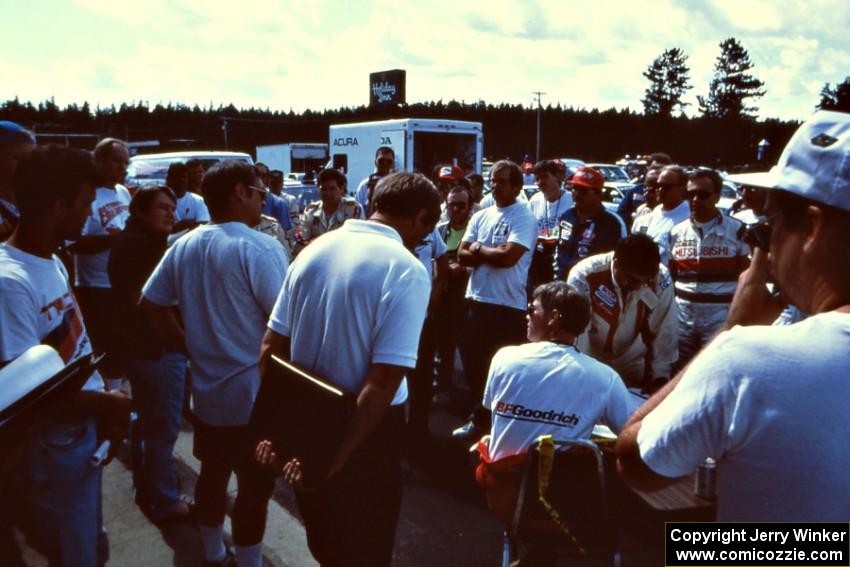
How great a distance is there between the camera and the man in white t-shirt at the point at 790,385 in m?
1.10

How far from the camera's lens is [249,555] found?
9.66 ft

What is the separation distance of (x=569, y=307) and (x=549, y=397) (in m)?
0.47

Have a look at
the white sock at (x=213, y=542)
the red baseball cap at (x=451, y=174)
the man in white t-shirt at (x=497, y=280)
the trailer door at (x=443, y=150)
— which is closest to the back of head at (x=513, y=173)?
the man in white t-shirt at (x=497, y=280)

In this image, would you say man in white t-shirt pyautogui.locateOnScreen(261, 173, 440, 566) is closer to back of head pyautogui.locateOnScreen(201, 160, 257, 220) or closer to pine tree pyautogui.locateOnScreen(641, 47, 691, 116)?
back of head pyautogui.locateOnScreen(201, 160, 257, 220)

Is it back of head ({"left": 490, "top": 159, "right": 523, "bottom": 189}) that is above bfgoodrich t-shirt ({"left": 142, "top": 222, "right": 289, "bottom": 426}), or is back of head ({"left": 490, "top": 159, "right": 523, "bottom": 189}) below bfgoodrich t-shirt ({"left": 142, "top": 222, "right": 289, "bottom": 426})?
above

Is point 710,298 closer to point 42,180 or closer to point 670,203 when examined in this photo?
point 670,203

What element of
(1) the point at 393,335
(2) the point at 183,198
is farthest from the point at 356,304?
(2) the point at 183,198

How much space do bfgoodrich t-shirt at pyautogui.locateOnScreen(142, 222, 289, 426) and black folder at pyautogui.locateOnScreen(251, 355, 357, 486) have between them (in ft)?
2.46

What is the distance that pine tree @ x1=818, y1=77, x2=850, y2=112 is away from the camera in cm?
4861

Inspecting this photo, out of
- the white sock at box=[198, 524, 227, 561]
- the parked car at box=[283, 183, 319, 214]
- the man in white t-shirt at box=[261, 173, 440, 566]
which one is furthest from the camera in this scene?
the parked car at box=[283, 183, 319, 214]

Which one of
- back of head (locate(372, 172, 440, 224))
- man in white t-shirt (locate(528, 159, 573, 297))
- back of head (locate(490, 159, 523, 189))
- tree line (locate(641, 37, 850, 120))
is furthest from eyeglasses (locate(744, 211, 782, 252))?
tree line (locate(641, 37, 850, 120))

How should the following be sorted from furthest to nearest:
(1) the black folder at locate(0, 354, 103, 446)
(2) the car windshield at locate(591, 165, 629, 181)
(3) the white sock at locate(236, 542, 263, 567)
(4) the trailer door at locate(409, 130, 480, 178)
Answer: (2) the car windshield at locate(591, 165, 629, 181) < (4) the trailer door at locate(409, 130, 480, 178) < (3) the white sock at locate(236, 542, 263, 567) < (1) the black folder at locate(0, 354, 103, 446)

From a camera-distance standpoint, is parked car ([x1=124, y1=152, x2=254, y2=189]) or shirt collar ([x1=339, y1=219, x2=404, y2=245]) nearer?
shirt collar ([x1=339, y1=219, x2=404, y2=245])

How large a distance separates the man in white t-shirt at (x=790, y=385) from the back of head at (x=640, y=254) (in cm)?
234
